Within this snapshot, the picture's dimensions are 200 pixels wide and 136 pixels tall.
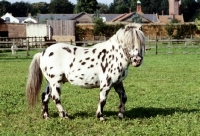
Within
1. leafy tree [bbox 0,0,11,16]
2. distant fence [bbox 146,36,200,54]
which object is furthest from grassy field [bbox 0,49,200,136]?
leafy tree [bbox 0,0,11,16]

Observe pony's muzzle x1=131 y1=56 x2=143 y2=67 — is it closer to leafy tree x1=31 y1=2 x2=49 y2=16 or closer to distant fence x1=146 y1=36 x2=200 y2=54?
distant fence x1=146 y1=36 x2=200 y2=54

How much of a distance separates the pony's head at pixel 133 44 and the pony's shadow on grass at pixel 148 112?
4.28ft

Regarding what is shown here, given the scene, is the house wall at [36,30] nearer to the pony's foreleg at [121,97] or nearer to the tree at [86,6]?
the pony's foreleg at [121,97]

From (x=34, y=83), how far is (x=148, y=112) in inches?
100

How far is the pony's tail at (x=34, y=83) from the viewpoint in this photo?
7719mm

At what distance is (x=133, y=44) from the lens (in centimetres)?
719

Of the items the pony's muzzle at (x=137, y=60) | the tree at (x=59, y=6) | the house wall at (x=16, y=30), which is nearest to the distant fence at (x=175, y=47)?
the pony's muzzle at (x=137, y=60)

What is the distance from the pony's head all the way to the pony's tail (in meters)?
1.91

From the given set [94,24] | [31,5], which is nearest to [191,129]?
[94,24]

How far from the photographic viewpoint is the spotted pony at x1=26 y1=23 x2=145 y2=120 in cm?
727

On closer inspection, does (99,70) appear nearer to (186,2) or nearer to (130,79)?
(130,79)

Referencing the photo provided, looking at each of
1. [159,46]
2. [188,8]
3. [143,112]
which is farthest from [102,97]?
[188,8]

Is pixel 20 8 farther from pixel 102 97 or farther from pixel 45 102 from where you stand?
pixel 102 97

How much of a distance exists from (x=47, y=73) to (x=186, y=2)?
416 feet
